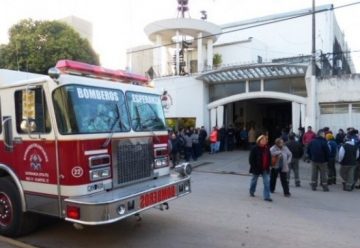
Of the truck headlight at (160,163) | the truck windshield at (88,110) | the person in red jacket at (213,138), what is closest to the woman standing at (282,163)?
the truck headlight at (160,163)

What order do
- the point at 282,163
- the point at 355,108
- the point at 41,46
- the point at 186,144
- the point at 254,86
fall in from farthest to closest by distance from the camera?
the point at 41,46
the point at 254,86
the point at 186,144
the point at 355,108
the point at 282,163

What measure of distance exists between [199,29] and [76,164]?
2120 cm

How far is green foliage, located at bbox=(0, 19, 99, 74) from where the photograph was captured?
26828mm

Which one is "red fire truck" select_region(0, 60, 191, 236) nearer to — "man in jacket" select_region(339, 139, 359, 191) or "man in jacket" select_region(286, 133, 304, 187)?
"man in jacket" select_region(286, 133, 304, 187)

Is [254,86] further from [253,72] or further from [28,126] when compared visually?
[28,126]

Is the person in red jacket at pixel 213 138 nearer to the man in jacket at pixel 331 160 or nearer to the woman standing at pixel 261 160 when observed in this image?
the man in jacket at pixel 331 160

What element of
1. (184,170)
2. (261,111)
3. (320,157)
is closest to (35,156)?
(184,170)

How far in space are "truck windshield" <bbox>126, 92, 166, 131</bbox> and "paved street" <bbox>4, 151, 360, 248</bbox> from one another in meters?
1.80

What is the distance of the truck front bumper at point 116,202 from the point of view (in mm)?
5262

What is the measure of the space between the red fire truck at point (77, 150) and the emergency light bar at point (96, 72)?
15mm

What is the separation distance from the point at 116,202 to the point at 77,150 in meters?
0.91

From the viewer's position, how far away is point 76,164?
18.4 ft

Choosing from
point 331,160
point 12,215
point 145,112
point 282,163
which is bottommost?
point 12,215

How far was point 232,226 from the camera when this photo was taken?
7270 mm
